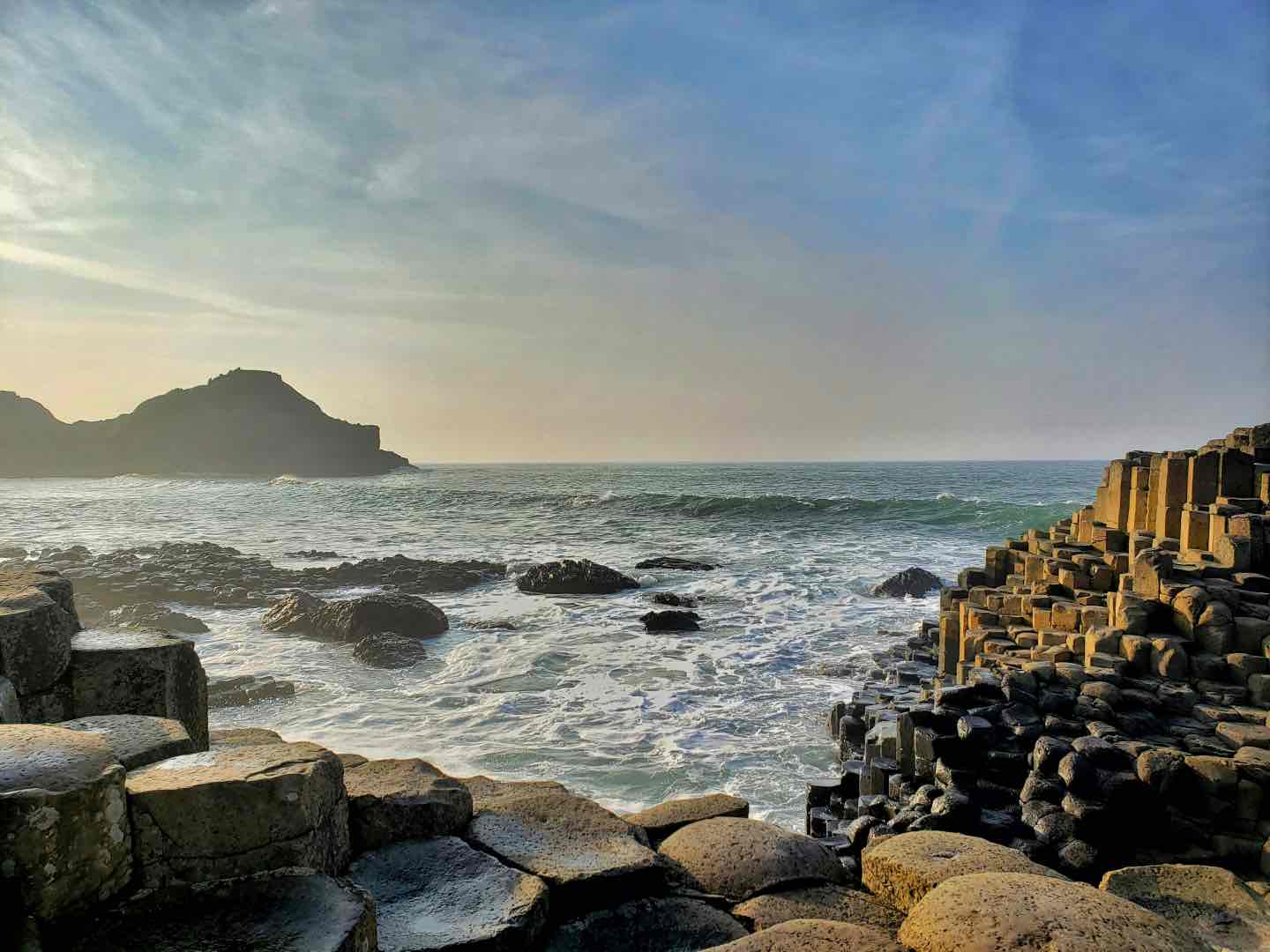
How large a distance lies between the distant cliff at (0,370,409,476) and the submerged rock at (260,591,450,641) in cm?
11152

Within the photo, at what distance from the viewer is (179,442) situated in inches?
4353

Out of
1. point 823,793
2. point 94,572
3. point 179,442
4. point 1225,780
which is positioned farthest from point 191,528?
point 179,442

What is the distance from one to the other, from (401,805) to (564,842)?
0.74m

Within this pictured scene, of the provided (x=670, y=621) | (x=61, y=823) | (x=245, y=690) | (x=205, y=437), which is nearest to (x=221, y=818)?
(x=61, y=823)

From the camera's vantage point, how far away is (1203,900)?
13.5 ft

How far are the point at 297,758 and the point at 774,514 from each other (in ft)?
124

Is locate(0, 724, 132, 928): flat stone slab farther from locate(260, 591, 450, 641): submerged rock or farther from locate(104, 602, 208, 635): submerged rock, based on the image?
locate(104, 602, 208, 635): submerged rock

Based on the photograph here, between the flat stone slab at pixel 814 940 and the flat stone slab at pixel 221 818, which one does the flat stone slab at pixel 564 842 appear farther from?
the flat stone slab at pixel 221 818

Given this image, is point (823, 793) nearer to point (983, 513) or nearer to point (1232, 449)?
point (1232, 449)

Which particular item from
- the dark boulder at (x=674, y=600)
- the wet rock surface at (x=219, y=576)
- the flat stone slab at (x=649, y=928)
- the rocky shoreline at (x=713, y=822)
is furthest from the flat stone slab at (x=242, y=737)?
the wet rock surface at (x=219, y=576)

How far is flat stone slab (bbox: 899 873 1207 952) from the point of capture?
2.44 meters

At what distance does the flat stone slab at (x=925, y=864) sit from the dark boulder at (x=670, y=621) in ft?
35.2

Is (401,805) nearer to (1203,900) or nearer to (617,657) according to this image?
(1203,900)

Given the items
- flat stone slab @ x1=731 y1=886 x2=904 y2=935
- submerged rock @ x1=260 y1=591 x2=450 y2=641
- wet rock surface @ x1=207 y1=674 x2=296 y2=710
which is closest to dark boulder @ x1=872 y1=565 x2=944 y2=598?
submerged rock @ x1=260 y1=591 x2=450 y2=641
